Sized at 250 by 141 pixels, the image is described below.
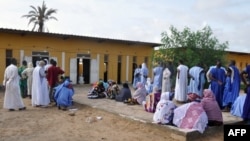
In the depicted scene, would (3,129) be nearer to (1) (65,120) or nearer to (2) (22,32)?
(1) (65,120)

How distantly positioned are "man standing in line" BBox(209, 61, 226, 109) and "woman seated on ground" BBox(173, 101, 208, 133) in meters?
2.74

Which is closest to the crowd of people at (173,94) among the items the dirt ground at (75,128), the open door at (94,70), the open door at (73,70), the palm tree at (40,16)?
the dirt ground at (75,128)

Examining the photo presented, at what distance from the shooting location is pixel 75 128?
335 inches

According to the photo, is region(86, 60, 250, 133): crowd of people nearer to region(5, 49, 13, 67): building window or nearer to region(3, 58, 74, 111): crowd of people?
region(3, 58, 74, 111): crowd of people

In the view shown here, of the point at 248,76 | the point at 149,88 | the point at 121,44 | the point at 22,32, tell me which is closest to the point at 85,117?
the point at 248,76

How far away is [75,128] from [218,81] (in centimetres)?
473

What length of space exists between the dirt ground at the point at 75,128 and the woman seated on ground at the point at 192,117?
0.33 meters

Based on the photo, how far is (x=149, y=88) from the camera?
15.5 metres

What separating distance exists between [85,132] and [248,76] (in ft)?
13.2

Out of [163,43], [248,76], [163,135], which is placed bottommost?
[163,135]

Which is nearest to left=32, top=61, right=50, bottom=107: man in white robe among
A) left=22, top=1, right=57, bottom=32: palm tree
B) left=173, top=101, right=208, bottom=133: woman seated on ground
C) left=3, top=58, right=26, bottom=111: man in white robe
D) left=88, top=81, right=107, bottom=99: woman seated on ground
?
left=3, top=58, right=26, bottom=111: man in white robe

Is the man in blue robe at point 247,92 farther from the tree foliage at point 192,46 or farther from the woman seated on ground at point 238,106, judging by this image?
the tree foliage at point 192,46

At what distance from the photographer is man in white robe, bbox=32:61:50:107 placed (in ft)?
38.3

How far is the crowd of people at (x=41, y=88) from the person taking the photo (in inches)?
427
